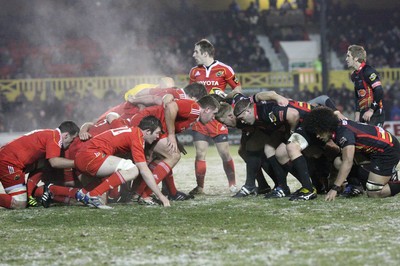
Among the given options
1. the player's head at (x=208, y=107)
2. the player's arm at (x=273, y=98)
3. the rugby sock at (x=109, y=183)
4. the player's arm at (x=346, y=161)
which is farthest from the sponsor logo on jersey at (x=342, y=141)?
the rugby sock at (x=109, y=183)

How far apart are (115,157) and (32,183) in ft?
3.98

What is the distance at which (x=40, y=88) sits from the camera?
26.3 meters

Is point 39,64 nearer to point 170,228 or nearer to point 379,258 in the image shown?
point 170,228

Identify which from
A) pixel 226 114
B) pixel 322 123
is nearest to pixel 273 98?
pixel 226 114

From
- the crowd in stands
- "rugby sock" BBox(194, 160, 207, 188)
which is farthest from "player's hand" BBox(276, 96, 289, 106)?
the crowd in stands

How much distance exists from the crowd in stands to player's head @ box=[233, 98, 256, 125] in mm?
16209

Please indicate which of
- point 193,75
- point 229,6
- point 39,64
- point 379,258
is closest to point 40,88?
point 39,64

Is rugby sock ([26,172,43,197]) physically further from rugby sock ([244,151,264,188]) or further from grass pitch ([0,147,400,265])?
rugby sock ([244,151,264,188])

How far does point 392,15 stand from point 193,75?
23.8 m

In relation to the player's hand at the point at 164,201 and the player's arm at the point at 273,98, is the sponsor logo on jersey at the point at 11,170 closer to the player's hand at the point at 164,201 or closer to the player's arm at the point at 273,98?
the player's hand at the point at 164,201

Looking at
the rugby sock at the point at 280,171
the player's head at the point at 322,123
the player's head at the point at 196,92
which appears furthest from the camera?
the player's head at the point at 196,92

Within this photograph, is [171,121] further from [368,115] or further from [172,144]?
[368,115]

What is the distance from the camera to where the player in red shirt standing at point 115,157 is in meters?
8.45

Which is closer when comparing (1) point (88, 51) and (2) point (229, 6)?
(1) point (88, 51)
